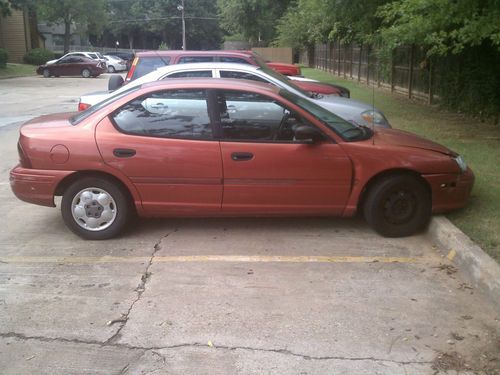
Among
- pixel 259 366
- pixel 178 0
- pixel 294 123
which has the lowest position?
pixel 259 366

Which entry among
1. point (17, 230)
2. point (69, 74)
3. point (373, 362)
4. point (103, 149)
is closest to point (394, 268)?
point (373, 362)

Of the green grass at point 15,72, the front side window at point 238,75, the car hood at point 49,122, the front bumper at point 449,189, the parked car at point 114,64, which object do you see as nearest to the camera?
the front bumper at point 449,189

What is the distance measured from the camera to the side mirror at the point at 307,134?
5.21 metres

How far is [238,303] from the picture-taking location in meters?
4.17

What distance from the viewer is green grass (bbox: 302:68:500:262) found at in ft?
17.3

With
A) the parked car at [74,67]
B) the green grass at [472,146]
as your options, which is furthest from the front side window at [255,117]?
the parked car at [74,67]

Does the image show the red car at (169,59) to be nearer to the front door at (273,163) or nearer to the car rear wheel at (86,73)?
the front door at (273,163)

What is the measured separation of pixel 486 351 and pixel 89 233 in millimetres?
3689

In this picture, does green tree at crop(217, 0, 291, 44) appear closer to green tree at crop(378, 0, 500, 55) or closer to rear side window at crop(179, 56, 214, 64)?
rear side window at crop(179, 56, 214, 64)

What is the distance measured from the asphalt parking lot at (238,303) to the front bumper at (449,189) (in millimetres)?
389

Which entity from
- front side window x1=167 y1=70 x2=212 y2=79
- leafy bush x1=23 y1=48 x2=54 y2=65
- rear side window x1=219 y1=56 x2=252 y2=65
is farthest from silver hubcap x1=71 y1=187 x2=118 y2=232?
leafy bush x1=23 y1=48 x2=54 y2=65

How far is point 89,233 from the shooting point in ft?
17.8

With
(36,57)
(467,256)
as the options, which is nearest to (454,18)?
(467,256)

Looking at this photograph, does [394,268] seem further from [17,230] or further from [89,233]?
[17,230]
